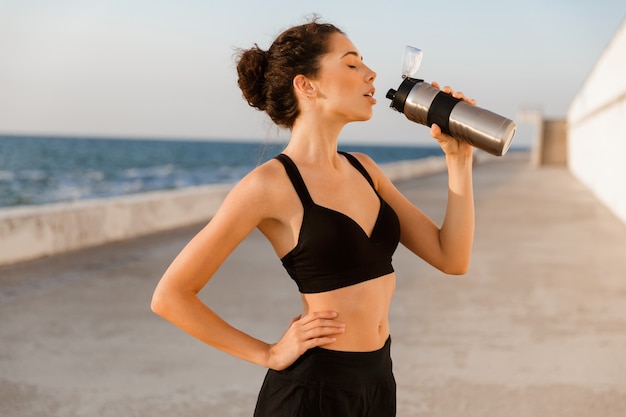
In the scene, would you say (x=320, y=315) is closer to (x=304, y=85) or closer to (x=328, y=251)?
(x=328, y=251)

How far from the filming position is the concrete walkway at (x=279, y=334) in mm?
4172

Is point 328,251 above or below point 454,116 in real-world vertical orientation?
below

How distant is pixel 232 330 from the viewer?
2041 millimetres

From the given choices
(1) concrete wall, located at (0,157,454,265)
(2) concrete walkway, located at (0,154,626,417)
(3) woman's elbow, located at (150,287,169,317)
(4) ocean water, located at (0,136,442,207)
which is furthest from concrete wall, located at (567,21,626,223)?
(3) woman's elbow, located at (150,287,169,317)

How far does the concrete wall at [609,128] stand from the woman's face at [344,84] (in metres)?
12.3

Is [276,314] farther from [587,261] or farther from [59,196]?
[59,196]

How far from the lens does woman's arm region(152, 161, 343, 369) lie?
6.30 ft

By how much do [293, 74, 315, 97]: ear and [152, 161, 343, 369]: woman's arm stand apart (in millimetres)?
285

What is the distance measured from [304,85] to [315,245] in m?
0.47

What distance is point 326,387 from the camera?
195 centimetres

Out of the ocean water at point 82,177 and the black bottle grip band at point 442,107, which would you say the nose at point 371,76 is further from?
the ocean water at point 82,177

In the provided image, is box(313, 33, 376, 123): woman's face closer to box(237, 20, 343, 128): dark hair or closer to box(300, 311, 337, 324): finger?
box(237, 20, 343, 128): dark hair

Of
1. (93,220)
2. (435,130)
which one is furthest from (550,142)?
(435,130)

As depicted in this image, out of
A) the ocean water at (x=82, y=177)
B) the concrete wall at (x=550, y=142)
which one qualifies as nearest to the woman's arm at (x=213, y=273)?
the ocean water at (x=82, y=177)
